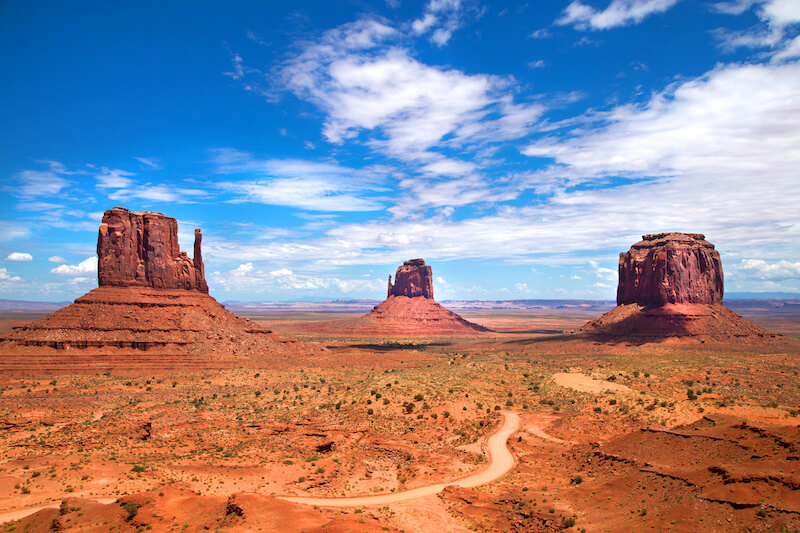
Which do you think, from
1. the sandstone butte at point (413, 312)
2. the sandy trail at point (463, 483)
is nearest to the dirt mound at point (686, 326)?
the sandy trail at point (463, 483)

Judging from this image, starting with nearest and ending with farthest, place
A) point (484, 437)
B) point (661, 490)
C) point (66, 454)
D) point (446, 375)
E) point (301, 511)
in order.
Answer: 1. point (301, 511)
2. point (661, 490)
3. point (66, 454)
4. point (484, 437)
5. point (446, 375)

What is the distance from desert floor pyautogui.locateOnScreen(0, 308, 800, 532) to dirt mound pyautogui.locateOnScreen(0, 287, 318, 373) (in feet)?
10.1

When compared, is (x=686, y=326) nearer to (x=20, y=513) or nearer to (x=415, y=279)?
(x=20, y=513)

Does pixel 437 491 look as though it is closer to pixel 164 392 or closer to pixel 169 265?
pixel 164 392

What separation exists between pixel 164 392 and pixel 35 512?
31898mm

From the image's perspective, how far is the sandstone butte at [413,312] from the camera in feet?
536

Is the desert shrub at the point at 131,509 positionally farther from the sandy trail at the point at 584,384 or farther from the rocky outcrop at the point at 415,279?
the rocky outcrop at the point at 415,279

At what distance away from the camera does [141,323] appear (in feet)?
221

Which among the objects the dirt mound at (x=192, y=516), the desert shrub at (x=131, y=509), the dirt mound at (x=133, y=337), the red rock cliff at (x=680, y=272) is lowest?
the dirt mound at (x=192, y=516)

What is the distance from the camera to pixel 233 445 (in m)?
33.9

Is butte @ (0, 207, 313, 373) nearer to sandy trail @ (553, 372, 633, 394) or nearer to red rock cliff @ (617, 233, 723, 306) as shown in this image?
sandy trail @ (553, 372, 633, 394)

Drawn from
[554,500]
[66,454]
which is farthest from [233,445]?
[554,500]

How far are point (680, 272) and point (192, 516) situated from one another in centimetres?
10284

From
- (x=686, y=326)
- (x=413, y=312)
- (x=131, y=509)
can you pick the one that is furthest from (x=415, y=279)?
(x=131, y=509)
